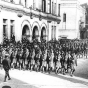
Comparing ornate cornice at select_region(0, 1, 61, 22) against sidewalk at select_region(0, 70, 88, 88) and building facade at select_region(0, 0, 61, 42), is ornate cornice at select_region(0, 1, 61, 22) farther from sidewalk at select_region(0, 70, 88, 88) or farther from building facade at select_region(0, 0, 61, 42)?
sidewalk at select_region(0, 70, 88, 88)

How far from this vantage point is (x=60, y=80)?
1302cm

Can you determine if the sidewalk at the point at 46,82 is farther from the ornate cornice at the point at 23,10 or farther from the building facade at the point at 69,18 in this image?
the building facade at the point at 69,18

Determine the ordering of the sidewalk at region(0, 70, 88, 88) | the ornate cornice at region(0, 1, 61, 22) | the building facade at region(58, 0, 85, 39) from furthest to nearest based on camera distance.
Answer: the building facade at region(58, 0, 85, 39) → the ornate cornice at region(0, 1, 61, 22) → the sidewalk at region(0, 70, 88, 88)

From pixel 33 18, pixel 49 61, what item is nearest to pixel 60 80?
pixel 49 61

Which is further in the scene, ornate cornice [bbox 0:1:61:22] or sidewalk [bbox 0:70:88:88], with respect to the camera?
ornate cornice [bbox 0:1:61:22]

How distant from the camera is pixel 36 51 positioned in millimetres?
Answer: 17922

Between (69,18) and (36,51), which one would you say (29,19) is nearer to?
(36,51)

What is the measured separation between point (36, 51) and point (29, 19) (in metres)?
9.12

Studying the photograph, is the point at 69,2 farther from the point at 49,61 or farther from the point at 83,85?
the point at 83,85

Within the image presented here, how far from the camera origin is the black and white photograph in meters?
12.7

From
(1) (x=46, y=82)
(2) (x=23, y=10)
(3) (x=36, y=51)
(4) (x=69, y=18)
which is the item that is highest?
(4) (x=69, y=18)

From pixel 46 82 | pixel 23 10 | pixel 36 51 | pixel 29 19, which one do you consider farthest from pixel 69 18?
pixel 46 82

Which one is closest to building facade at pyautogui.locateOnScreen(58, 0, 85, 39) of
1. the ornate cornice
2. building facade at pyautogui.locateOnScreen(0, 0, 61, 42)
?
building facade at pyautogui.locateOnScreen(0, 0, 61, 42)

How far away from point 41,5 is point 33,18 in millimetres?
3438
